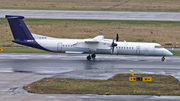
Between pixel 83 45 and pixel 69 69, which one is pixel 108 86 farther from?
pixel 83 45

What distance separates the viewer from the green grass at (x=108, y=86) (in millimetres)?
22562

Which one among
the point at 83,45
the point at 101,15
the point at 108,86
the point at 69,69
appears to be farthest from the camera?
the point at 101,15

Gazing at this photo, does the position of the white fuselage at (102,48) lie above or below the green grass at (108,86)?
above

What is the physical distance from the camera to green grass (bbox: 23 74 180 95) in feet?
74.0

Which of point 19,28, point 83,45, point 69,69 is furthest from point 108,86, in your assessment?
point 19,28

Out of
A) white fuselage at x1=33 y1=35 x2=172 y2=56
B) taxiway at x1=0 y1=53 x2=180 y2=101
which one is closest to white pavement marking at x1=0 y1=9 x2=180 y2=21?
taxiway at x1=0 y1=53 x2=180 y2=101

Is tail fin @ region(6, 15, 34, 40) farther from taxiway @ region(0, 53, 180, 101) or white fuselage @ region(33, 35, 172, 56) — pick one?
taxiway @ region(0, 53, 180, 101)

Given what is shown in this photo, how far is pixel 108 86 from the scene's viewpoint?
80.0ft

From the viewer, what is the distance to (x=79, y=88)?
933 inches

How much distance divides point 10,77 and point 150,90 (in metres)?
14.1

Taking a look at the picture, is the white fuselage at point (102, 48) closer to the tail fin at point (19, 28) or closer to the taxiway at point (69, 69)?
the taxiway at point (69, 69)

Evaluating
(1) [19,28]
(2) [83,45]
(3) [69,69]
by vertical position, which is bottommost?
(3) [69,69]

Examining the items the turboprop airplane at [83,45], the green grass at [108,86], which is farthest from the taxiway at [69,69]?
the turboprop airplane at [83,45]

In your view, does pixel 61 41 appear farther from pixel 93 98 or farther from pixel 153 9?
pixel 153 9
